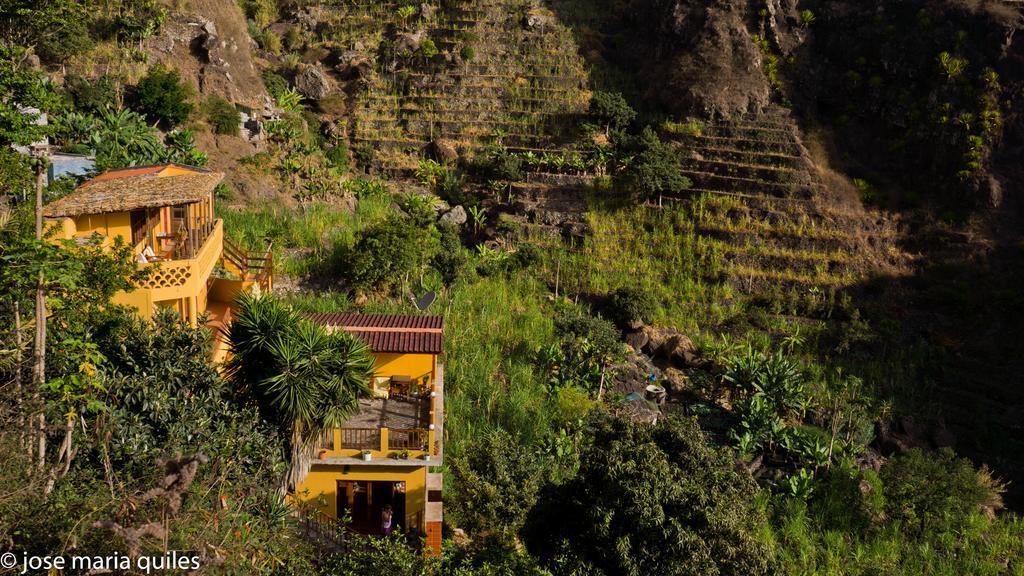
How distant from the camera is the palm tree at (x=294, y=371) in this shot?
1213 centimetres

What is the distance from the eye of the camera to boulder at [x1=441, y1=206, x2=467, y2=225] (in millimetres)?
30672

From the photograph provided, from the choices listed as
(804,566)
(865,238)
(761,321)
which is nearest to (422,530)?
(804,566)

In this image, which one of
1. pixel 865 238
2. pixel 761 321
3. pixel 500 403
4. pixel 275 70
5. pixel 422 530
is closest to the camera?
pixel 422 530

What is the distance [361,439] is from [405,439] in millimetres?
883

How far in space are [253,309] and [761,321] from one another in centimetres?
1996

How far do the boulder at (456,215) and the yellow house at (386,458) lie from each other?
14.9 meters

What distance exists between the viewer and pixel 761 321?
26.8m

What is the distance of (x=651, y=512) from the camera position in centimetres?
951

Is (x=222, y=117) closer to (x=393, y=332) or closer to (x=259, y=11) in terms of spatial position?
(x=259, y=11)

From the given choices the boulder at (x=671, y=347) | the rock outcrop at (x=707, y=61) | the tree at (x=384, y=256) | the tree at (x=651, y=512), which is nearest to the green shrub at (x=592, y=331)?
the boulder at (x=671, y=347)

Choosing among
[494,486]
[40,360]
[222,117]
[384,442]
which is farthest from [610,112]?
[40,360]

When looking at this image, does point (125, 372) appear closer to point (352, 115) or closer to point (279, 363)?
point (279, 363)

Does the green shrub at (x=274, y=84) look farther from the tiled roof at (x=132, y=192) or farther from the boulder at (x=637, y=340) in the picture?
the boulder at (x=637, y=340)

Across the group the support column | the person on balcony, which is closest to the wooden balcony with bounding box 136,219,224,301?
the support column
